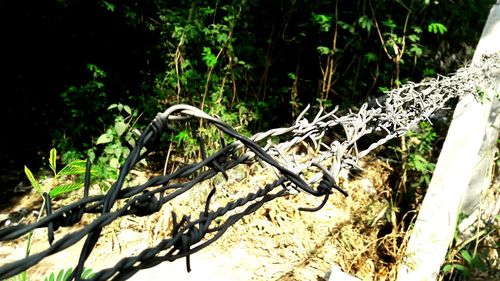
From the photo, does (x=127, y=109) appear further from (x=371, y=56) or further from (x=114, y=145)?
(x=371, y=56)

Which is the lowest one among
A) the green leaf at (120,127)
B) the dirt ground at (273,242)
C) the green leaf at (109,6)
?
the dirt ground at (273,242)

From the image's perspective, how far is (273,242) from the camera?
288 cm

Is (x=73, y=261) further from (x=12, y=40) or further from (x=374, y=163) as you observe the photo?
(x=374, y=163)

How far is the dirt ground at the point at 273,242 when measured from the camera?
2.56 meters

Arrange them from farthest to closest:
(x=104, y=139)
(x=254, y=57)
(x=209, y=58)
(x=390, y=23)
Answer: (x=254, y=57) < (x=104, y=139) < (x=209, y=58) < (x=390, y=23)

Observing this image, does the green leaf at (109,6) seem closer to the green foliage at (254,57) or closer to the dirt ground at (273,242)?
the green foliage at (254,57)

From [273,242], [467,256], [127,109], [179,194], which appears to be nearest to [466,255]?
[467,256]

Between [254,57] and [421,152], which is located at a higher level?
[254,57]

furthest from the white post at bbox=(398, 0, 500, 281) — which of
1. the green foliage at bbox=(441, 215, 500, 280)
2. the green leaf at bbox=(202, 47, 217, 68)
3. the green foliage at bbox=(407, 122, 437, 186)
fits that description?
the green leaf at bbox=(202, 47, 217, 68)

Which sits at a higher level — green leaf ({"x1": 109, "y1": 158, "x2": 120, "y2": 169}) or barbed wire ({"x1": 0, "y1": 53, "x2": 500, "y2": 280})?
barbed wire ({"x1": 0, "y1": 53, "x2": 500, "y2": 280})

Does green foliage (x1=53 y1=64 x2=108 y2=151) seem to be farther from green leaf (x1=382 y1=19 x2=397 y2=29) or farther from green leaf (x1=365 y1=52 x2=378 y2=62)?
green leaf (x1=382 y1=19 x2=397 y2=29)

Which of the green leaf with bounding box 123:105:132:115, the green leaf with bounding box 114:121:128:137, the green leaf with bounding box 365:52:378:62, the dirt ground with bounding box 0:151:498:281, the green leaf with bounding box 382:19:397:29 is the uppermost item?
the green leaf with bounding box 382:19:397:29

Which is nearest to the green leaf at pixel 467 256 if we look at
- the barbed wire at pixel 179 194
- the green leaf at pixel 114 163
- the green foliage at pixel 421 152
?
the green foliage at pixel 421 152

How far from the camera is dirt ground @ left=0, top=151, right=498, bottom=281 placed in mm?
2557
